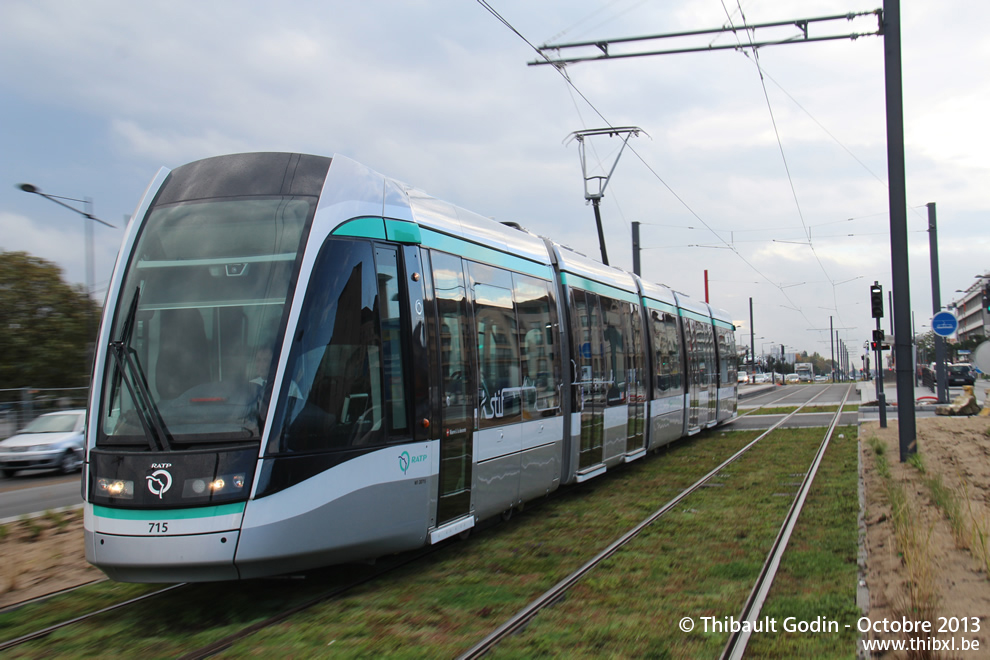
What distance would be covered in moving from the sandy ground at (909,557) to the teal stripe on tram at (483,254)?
446 centimetres

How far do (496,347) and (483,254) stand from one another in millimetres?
999

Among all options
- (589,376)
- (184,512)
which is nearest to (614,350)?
(589,376)

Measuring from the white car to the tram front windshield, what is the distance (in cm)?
1399

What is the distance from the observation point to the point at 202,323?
20.5 ft

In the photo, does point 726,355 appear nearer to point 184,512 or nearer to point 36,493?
point 36,493

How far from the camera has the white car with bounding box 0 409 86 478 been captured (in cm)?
1916

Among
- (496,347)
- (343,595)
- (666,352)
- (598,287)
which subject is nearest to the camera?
(343,595)

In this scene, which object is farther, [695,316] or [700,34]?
[695,316]

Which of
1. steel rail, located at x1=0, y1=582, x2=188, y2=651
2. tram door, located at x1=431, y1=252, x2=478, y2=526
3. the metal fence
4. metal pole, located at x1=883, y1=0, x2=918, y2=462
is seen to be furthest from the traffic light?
the metal fence

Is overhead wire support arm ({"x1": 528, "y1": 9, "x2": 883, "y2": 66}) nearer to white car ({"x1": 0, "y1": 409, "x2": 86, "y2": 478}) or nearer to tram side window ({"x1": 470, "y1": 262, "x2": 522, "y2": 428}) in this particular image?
tram side window ({"x1": 470, "y1": 262, "x2": 522, "y2": 428})

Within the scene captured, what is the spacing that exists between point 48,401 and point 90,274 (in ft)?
29.2

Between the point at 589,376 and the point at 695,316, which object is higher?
the point at 695,316

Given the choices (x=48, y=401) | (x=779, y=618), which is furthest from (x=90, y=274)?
(x=779, y=618)

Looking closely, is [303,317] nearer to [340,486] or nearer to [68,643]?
[340,486]
